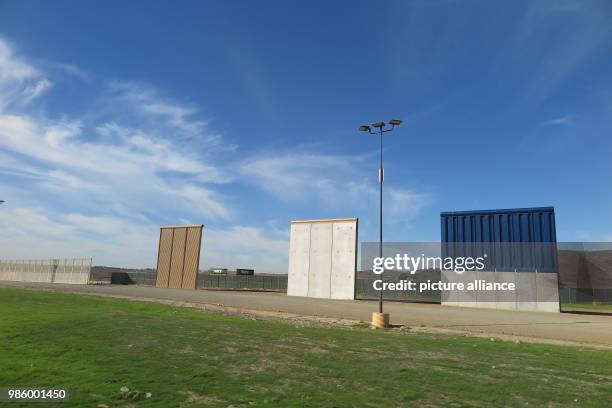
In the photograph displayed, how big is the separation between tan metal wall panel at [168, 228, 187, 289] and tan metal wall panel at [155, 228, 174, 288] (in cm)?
72

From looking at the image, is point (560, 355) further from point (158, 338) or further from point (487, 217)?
point (487, 217)

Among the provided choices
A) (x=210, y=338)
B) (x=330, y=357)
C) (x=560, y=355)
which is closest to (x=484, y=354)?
(x=560, y=355)

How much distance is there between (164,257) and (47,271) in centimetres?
2454

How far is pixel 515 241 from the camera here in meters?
32.0

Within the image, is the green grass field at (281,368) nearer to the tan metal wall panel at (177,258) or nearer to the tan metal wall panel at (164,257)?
the tan metal wall panel at (177,258)

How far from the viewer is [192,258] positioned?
2060 inches

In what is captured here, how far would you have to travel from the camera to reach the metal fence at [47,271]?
2373 inches

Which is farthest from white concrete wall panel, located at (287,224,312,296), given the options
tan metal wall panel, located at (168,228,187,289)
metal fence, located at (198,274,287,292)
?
tan metal wall panel, located at (168,228,187,289)

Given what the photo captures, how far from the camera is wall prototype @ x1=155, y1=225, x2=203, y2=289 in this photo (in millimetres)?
52062

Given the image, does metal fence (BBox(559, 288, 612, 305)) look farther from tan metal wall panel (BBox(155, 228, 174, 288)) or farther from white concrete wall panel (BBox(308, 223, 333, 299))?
tan metal wall panel (BBox(155, 228, 174, 288))

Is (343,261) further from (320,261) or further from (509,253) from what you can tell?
(509,253)

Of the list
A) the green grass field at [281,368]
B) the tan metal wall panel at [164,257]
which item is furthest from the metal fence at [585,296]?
the tan metal wall panel at [164,257]

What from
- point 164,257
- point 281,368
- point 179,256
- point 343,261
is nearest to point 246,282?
point 179,256

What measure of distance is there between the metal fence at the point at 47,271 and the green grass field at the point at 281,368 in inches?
2090
